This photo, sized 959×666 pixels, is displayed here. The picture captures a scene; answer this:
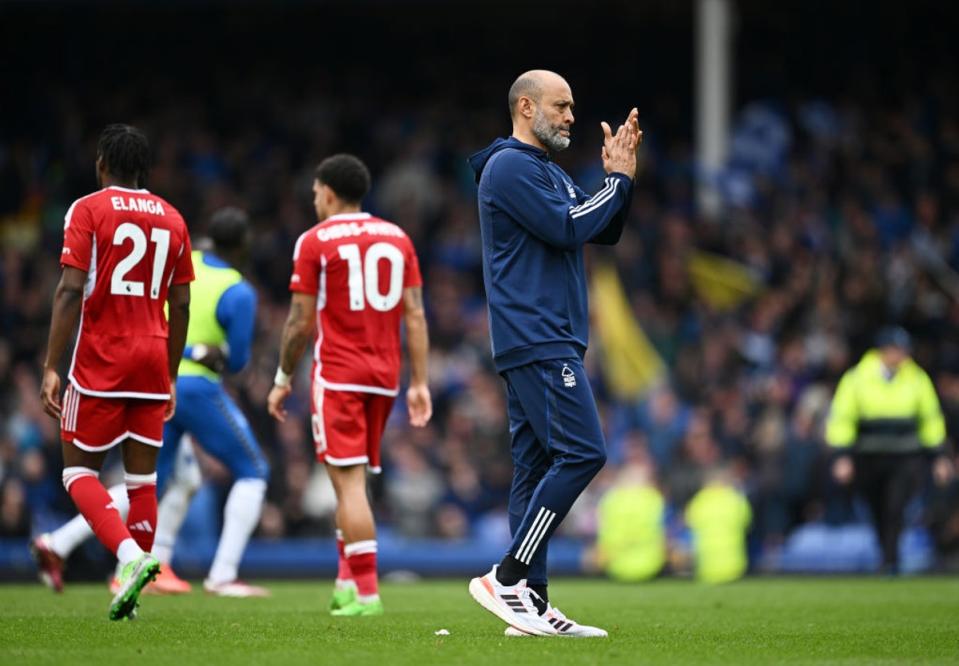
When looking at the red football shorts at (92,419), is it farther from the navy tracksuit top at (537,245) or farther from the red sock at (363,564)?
the navy tracksuit top at (537,245)

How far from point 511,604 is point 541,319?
1.35m

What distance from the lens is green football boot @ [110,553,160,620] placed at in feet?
26.4

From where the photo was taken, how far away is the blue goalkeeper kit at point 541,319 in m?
7.83

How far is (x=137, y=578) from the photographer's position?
807 cm

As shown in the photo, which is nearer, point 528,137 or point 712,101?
point 528,137

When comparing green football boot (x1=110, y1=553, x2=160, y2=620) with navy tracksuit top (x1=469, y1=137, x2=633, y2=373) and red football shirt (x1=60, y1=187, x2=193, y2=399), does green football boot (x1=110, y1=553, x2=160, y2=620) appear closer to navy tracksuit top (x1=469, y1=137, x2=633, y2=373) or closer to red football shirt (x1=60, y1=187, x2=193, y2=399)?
red football shirt (x1=60, y1=187, x2=193, y2=399)

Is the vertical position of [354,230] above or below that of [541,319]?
above

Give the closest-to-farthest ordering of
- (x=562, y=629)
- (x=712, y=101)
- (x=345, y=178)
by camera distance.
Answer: (x=562, y=629) < (x=345, y=178) < (x=712, y=101)

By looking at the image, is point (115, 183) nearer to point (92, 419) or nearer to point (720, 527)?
point (92, 419)

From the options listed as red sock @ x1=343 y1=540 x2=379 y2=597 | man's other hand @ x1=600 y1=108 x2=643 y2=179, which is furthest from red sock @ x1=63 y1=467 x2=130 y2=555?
man's other hand @ x1=600 y1=108 x2=643 y2=179

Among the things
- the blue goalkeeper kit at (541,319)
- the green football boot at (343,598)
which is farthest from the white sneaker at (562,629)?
the green football boot at (343,598)

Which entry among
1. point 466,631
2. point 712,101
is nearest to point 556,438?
point 466,631

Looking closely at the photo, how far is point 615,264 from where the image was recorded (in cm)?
2380

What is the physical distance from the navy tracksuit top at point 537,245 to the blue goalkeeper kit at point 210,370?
11.6 feet
